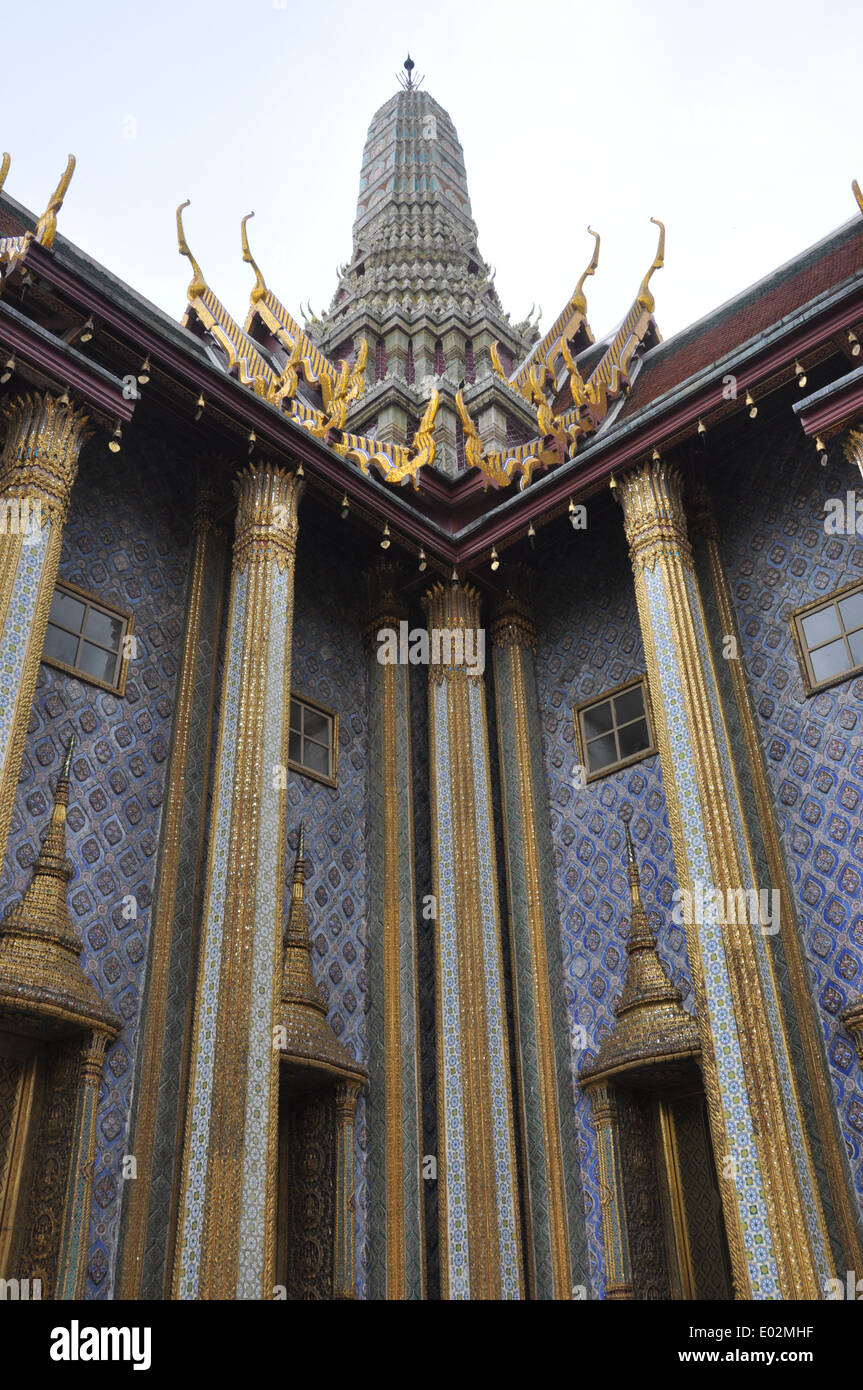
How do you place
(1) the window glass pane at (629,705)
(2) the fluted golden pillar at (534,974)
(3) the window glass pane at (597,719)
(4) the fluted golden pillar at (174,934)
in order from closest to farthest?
(4) the fluted golden pillar at (174,934) < (2) the fluted golden pillar at (534,974) < (1) the window glass pane at (629,705) < (3) the window glass pane at (597,719)

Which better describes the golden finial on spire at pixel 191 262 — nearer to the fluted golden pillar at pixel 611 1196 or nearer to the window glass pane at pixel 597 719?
the window glass pane at pixel 597 719

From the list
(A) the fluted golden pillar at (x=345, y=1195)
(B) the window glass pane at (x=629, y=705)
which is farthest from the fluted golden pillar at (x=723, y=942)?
(A) the fluted golden pillar at (x=345, y=1195)

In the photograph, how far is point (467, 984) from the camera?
26.6ft

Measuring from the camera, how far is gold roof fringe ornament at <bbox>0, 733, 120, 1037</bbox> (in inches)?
245

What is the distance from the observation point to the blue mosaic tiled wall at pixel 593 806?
8.05m

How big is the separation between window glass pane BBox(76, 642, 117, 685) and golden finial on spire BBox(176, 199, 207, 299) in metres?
3.37

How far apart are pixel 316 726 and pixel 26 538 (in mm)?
3098

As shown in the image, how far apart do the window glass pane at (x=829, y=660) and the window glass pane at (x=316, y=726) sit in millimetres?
3697

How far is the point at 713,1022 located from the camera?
262 inches

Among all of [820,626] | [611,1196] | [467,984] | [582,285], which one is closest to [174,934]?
[467,984]

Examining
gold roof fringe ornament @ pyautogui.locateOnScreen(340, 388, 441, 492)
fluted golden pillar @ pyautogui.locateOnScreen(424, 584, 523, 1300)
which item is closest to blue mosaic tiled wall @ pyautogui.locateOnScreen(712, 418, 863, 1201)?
fluted golden pillar @ pyautogui.locateOnScreen(424, 584, 523, 1300)

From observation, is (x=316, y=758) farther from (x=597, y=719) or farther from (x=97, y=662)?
(x=597, y=719)

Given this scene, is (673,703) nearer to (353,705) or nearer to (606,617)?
(606,617)
